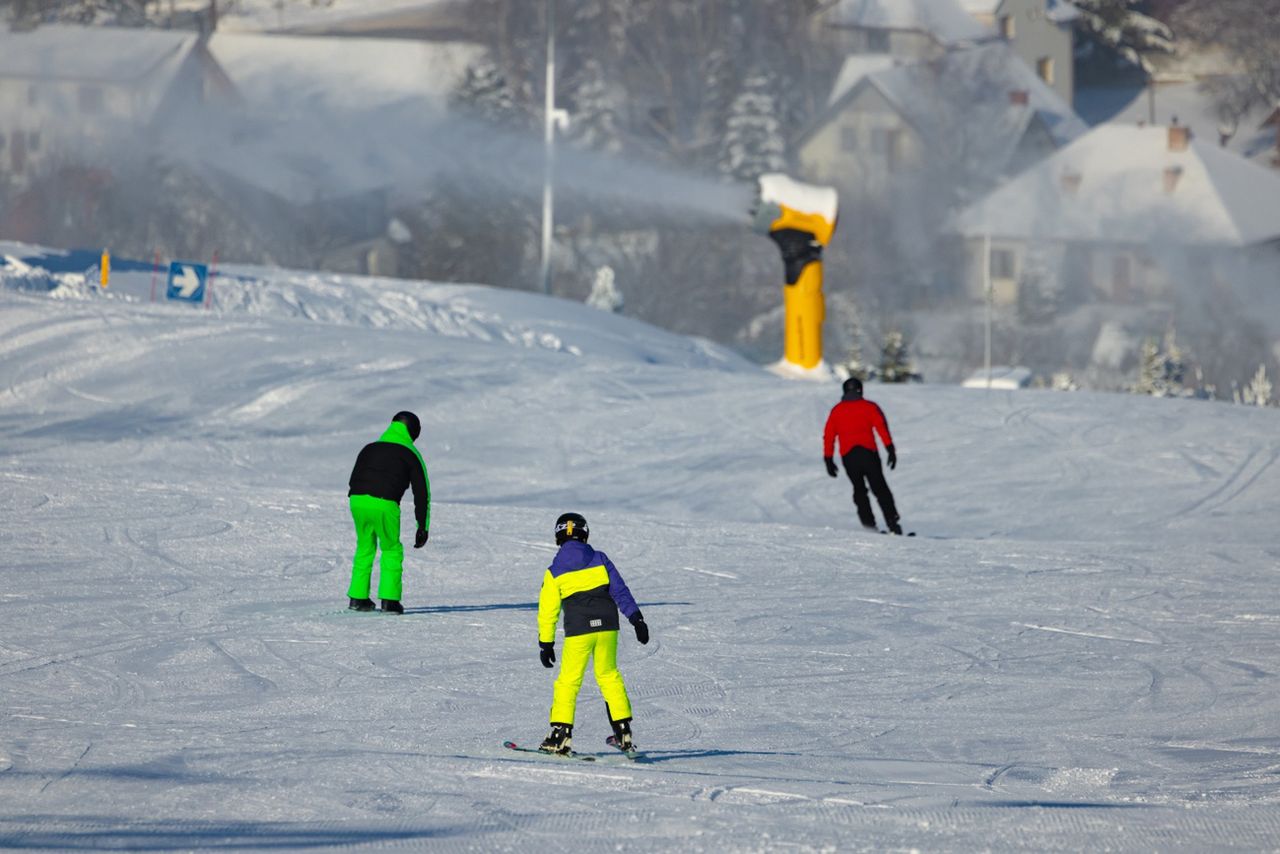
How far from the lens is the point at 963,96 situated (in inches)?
2606

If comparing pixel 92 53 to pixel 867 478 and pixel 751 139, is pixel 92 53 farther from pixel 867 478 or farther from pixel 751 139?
pixel 867 478

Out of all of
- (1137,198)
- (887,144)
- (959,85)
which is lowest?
(1137,198)

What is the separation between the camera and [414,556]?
15250 millimetres

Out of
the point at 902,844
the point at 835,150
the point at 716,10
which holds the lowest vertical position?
the point at 902,844

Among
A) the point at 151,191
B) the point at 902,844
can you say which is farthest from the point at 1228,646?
the point at 151,191

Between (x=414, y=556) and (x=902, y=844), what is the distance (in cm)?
808

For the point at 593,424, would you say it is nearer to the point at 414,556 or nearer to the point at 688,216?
the point at 414,556

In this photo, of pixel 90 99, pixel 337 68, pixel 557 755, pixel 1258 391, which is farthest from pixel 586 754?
pixel 337 68

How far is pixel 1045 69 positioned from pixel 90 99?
109ft

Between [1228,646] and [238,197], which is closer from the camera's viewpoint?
[1228,646]

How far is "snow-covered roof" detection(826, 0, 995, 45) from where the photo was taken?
68750 mm

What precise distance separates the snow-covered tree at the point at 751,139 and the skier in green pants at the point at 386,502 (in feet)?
160

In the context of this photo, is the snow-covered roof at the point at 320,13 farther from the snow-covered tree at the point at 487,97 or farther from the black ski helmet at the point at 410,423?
the black ski helmet at the point at 410,423

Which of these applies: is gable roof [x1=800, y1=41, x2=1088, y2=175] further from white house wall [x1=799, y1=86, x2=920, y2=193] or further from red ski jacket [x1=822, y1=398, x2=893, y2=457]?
red ski jacket [x1=822, y1=398, x2=893, y2=457]
